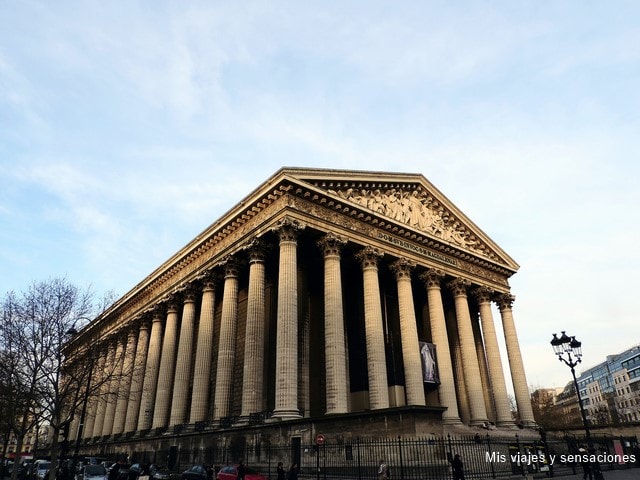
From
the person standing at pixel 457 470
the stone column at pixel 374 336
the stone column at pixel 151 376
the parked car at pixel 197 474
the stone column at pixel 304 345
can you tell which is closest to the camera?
the person standing at pixel 457 470

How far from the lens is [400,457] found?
1708cm

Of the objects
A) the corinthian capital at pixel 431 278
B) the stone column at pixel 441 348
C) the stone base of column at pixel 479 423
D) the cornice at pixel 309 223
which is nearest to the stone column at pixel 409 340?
the corinthian capital at pixel 431 278

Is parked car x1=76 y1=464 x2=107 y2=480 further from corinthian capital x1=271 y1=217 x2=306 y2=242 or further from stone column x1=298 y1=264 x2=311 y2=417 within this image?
corinthian capital x1=271 y1=217 x2=306 y2=242

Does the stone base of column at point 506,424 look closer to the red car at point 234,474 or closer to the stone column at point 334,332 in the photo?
the stone column at point 334,332

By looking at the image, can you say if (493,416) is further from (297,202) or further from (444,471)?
(297,202)

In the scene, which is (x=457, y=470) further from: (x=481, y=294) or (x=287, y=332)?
(x=481, y=294)

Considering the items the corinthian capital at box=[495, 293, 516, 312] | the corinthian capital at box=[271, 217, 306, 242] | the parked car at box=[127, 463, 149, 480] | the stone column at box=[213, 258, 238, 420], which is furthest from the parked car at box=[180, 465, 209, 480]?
the corinthian capital at box=[495, 293, 516, 312]

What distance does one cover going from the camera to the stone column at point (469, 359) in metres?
31.9

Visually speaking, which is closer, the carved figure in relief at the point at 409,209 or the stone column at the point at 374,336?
the stone column at the point at 374,336

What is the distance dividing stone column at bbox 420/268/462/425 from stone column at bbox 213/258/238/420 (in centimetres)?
1321

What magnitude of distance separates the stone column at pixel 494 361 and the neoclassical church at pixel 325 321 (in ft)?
0.31

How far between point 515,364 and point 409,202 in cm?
1551

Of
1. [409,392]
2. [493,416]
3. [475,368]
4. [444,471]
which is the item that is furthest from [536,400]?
[444,471]

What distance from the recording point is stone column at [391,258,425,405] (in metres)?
27.4
